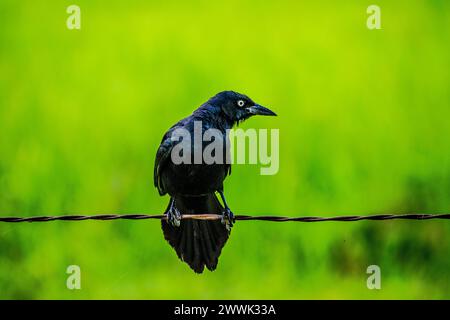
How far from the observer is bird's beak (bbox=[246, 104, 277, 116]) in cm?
725

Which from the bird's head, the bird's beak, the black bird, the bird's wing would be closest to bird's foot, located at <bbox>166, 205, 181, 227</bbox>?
the black bird

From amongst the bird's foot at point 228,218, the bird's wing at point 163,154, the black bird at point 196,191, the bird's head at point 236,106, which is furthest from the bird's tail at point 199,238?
the bird's head at point 236,106

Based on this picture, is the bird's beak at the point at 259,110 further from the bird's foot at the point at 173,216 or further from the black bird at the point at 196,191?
the bird's foot at the point at 173,216

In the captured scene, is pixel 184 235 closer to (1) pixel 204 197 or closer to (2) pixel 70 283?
(1) pixel 204 197

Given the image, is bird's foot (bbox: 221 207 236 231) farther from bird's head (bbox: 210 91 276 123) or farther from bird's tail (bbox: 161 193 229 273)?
bird's head (bbox: 210 91 276 123)

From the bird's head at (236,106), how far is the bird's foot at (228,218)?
3.25 feet

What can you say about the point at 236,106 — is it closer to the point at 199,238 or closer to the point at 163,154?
the point at 163,154

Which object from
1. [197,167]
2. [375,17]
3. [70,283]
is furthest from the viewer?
[375,17]

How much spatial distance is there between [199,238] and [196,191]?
461mm

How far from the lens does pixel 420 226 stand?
8.86m

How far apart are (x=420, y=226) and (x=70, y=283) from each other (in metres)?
4.12

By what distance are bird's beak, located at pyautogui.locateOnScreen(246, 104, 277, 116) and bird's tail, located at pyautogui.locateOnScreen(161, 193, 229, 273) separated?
3.08ft

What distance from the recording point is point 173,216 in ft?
22.2

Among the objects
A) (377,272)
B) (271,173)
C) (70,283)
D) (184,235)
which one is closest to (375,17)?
(271,173)
